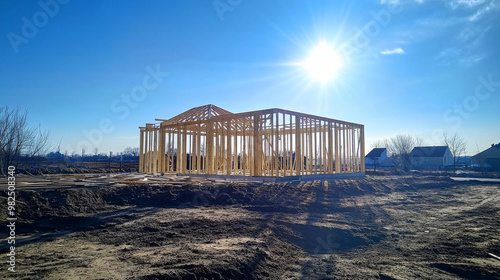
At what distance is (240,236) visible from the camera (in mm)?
5426

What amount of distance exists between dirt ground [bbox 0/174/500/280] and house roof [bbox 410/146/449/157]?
43014 mm

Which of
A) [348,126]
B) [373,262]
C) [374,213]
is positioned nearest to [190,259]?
[373,262]

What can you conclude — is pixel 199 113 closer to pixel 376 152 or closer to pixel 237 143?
pixel 237 143

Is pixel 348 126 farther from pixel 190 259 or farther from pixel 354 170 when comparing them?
pixel 190 259

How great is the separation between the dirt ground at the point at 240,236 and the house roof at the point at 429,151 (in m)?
43.0

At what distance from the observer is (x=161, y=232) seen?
5602 mm

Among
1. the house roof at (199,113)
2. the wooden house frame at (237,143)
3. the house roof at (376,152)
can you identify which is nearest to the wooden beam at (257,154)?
the wooden house frame at (237,143)

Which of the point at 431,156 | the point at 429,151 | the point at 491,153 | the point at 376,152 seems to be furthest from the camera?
the point at 376,152

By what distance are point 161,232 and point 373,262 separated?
376 cm

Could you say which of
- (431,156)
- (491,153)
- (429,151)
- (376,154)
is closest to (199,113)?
(376,154)

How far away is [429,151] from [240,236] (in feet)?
174

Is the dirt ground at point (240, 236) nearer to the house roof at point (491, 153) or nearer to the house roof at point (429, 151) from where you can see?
the house roof at point (429, 151)

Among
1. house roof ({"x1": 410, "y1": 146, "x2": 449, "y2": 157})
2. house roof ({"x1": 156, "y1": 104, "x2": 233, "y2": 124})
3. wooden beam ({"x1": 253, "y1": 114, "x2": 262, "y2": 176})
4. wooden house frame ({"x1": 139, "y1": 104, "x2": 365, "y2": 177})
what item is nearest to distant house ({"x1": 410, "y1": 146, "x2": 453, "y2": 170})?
house roof ({"x1": 410, "y1": 146, "x2": 449, "y2": 157})

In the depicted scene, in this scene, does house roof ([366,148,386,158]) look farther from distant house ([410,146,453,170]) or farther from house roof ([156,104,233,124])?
house roof ([156,104,233,124])
